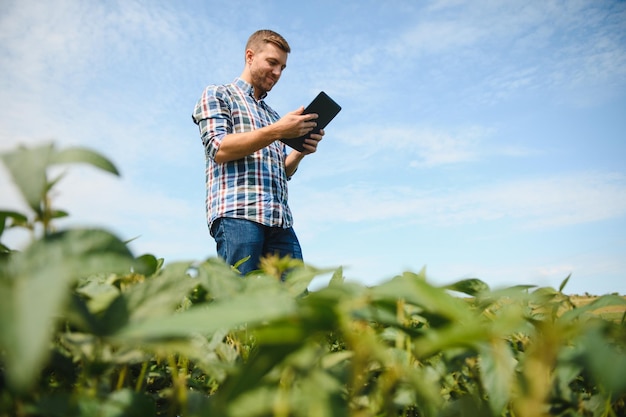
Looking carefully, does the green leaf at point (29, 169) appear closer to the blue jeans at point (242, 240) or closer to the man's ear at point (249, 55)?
the blue jeans at point (242, 240)

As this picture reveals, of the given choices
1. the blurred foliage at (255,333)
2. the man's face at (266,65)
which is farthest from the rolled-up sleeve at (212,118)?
the blurred foliage at (255,333)

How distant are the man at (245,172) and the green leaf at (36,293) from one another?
7.69ft

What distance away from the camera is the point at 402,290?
466 mm

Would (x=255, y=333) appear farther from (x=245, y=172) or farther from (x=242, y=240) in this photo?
(x=245, y=172)

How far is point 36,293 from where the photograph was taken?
293mm

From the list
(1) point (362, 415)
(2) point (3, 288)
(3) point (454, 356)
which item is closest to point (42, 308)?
(2) point (3, 288)

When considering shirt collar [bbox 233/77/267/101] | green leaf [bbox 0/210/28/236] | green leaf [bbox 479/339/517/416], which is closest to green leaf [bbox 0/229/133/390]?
green leaf [bbox 0/210/28/236]

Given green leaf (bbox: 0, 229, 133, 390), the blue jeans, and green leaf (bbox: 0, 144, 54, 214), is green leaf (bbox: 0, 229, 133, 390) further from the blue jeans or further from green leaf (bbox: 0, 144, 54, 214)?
the blue jeans

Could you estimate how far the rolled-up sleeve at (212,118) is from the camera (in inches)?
115

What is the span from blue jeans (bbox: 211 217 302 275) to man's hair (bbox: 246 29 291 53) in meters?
1.54

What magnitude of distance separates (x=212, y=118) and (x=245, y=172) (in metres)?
0.43

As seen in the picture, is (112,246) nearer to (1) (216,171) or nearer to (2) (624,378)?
(2) (624,378)

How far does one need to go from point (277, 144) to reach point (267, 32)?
100cm

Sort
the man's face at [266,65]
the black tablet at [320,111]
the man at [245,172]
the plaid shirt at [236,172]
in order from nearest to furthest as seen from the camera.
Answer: the man at [245,172] < the plaid shirt at [236,172] < the black tablet at [320,111] < the man's face at [266,65]
